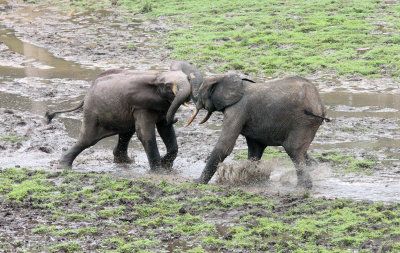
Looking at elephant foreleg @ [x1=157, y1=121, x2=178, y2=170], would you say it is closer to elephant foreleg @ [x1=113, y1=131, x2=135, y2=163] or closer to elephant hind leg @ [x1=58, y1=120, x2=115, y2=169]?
elephant foreleg @ [x1=113, y1=131, x2=135, y2=163]

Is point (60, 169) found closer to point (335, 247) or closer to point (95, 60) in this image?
point (335, 247)

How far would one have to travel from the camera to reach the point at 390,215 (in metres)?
7.99

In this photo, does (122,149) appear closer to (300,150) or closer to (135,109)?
(135,109)

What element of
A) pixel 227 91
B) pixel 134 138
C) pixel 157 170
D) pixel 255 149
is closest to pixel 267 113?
pixel 227 91

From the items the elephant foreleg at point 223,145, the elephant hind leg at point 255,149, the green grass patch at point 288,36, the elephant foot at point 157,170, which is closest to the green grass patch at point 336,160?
the elephant hind leg at point 255,149

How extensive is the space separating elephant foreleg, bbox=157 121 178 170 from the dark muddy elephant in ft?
2.74

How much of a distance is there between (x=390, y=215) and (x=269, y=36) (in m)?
11.5

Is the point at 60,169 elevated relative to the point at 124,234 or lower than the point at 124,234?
lower

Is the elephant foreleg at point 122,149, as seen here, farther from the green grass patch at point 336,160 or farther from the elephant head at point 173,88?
the green grass patch at point 336,160

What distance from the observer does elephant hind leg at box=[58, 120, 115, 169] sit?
10.9 m

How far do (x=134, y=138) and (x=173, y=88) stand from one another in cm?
269

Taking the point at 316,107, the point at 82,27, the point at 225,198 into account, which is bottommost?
the point at 82,27

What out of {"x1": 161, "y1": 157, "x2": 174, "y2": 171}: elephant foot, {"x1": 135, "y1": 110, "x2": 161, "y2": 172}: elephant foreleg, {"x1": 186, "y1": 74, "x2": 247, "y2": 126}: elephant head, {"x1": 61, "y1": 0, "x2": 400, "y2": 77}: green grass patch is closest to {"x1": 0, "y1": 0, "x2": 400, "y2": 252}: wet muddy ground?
{"x1": 161, "y1": 157, "x2": 174, "y2": 171}: elephant foot

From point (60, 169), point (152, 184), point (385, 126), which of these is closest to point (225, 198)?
point (152, 184)
